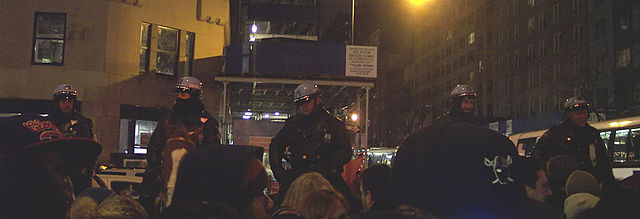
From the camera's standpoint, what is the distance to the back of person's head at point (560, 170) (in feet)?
15.4

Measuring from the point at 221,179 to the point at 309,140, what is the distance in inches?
132

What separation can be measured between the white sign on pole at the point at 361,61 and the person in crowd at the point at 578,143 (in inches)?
467

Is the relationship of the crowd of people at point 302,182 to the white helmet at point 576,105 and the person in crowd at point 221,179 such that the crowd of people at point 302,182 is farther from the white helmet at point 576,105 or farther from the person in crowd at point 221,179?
the white helmet at point 576,105

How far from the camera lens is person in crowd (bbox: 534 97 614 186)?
253 inches

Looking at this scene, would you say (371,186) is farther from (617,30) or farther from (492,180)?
(617,30)

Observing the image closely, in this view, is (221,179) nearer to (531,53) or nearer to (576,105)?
(576,105)

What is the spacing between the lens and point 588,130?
678 cm

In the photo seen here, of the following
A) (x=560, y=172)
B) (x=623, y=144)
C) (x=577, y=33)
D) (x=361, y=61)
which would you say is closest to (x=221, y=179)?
(x=560, y=172)

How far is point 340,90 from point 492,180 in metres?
17.6

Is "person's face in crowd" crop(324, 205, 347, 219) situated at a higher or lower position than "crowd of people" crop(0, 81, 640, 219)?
lower

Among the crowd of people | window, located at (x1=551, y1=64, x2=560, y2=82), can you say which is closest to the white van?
the crowd of people

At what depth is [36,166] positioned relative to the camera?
2738 mm

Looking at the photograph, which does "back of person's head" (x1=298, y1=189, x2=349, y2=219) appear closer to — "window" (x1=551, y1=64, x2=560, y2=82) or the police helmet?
the police helmet

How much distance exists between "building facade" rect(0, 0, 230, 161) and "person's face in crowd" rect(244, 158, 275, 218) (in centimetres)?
1550
